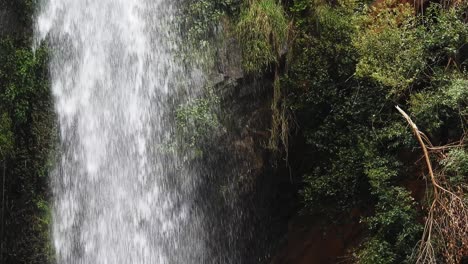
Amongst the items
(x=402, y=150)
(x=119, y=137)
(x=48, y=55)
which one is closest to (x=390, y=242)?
(x=402, y=150)

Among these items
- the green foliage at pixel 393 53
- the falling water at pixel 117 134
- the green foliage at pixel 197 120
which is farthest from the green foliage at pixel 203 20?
the green foliage at pixel 393 53

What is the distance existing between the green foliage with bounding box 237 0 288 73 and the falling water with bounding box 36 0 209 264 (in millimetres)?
1090

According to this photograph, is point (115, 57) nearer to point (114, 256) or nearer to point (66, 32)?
point (66, 32)

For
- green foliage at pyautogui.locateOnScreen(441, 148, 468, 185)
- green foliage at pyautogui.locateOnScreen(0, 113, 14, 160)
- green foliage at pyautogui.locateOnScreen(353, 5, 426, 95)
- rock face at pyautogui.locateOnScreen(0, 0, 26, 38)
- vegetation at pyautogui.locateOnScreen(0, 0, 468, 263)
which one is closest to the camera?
green foliage at pyautogui.locateOnScreen(441, 148, 468, 185)

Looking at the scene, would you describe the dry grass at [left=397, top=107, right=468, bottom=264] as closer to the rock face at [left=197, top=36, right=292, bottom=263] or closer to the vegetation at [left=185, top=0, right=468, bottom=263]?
the vegetation at [left=185, top=0, right=468, bottom=263]

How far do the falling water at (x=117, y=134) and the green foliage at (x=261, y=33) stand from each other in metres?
1.09

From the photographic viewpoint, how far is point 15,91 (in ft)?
31.9

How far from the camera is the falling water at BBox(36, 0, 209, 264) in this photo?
32.2ft

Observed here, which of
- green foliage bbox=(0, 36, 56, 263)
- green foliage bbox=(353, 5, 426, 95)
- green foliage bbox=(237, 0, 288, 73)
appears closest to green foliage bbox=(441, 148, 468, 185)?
green foliage bbox=(353, 5, 426, 95)

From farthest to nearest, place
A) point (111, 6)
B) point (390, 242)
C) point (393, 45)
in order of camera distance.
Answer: point (111, 6) → point (393, 45) → point (390, 242)

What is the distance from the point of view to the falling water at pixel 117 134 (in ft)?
32.2

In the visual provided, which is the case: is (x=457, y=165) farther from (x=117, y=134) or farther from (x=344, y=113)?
(x=117, y=134)

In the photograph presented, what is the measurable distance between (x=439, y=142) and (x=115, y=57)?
208 inches

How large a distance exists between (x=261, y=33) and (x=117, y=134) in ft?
9.34
